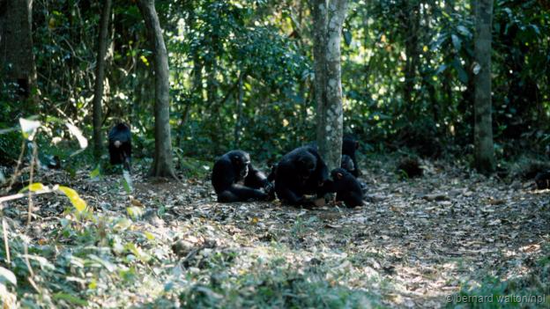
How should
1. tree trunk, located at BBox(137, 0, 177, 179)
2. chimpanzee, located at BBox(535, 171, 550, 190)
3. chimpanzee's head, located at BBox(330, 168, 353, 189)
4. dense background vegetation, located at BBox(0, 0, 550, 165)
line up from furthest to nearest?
dense background vegetation, located at BBox(0, 0, 550, 165), chimpanzee, located at BBox(535, 171, 550, 190), tree trunk, located at BBox(137, 0, 177, 179), chimpanzee's head, located at BBox(330, 168, 353, 189)

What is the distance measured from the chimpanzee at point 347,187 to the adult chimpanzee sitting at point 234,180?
1.11 m

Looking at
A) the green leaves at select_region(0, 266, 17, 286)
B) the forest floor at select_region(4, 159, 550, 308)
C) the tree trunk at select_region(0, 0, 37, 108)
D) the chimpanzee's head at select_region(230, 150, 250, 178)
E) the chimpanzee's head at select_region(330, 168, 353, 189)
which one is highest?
the tree trunk at select_region(0, 0, 37, 108)

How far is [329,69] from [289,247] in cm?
347

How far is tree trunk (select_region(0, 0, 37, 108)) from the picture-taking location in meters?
12.8

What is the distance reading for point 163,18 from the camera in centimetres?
1549

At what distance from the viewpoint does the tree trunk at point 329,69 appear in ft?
32.7

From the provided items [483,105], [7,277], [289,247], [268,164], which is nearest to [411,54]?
[483,105]

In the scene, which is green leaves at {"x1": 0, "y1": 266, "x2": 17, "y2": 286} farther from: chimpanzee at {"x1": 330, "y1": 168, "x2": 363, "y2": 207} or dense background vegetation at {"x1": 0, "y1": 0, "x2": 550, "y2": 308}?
chimpanzee at {"x1": 330, "y1": 168, "x2": 363, "y2": 207}

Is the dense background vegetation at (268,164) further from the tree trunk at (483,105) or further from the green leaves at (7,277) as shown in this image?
the tree trunk at (483,105)

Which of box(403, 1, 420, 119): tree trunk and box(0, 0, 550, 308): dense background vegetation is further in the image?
box(403, 1, 420, 119): tree trunk

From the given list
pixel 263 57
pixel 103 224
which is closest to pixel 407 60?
pixel 263 57

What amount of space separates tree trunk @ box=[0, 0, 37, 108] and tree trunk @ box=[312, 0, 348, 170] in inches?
227

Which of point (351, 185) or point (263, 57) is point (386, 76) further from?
point (351, 185)

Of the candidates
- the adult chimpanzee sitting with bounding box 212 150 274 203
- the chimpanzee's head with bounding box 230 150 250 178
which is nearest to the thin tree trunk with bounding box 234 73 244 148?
the adult chimpanzee sitting with bounding box 212 150 274 203
